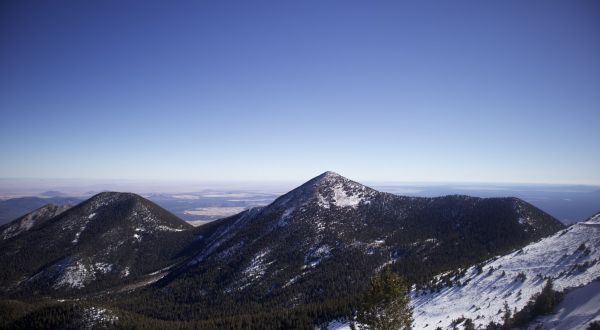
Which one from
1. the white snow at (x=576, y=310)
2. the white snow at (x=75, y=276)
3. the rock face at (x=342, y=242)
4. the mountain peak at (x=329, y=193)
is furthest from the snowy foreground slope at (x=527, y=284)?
the white snow at (x=75, y=276)

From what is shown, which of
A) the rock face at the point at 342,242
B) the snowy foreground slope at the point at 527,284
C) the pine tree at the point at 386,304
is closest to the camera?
the pine tree at the point at 386,304

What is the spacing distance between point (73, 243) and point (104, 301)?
67.7 meters

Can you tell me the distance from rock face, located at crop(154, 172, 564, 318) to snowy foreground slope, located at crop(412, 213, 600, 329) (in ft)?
60.9

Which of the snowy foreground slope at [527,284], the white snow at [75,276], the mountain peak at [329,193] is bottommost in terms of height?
the white snow at [75,276]

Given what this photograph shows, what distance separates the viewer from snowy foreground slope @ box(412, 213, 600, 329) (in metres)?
31.3

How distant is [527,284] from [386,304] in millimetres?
22167

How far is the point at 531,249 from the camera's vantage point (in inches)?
Answer: 2000

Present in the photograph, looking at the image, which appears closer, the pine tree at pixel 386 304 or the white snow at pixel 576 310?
A: the white snow at pixel 576 310

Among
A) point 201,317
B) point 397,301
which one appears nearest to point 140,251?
point 201,317

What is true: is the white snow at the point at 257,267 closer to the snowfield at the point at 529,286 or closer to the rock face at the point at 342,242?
the rock face at the point at 342,242

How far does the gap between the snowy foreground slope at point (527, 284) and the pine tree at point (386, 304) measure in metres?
11.7

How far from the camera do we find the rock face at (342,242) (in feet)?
272

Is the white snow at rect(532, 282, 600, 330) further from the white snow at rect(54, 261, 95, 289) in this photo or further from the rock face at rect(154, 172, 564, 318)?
the white snow at rect(54, 261, 95, 289)

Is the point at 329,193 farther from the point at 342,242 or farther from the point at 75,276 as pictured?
the point at 75,276
